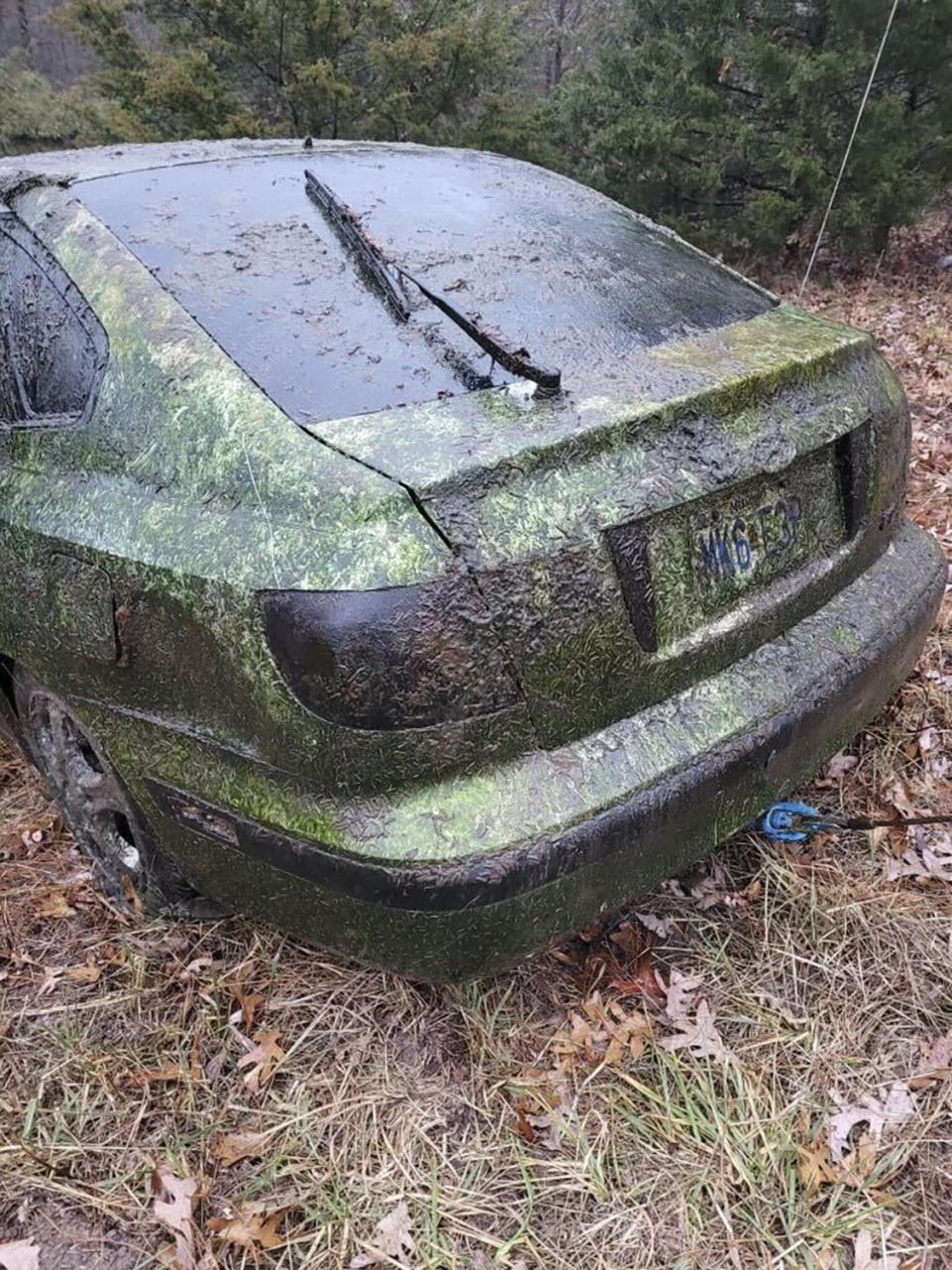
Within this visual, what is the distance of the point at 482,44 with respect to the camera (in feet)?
29.1

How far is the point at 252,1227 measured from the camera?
1848 mm

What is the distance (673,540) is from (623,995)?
3.67 ft

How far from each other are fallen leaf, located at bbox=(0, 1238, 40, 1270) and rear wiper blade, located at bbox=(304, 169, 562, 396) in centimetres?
193

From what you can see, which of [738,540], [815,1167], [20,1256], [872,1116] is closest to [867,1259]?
[815,1167]

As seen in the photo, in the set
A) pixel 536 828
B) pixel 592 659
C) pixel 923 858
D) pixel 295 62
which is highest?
pixel 295 62

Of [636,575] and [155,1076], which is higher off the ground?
[636,575]

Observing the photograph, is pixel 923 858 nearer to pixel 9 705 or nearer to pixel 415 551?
pixel 415 551

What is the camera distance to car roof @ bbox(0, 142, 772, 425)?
195cm

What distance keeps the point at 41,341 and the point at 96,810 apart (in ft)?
3.90

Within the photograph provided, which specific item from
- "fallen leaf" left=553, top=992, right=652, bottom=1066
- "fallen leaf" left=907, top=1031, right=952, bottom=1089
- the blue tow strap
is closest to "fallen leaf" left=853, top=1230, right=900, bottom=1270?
"fallen leaf" left=907, top=1031, right=952, bottom=1089

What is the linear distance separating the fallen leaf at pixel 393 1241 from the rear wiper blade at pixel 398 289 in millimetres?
1627

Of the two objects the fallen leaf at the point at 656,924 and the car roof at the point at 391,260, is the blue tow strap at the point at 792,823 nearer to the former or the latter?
the fallen leaf at the point at 656,924

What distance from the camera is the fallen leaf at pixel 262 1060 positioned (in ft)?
6.98

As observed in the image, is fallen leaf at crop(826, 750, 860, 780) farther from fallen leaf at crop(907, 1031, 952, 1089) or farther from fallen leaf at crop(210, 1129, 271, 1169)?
fallen leaf at crop(210, 1129, 271, 1169)
